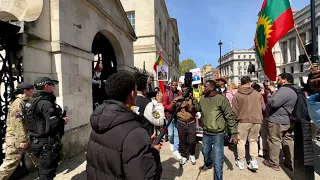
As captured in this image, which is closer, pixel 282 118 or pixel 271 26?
pixel 271 26

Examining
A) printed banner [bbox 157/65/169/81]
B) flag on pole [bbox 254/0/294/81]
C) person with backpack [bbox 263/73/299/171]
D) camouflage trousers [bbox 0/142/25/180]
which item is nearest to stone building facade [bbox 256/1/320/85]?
printed banner [bbox 157/65/169/81]

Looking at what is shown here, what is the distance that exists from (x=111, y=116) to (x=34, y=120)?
7.89ft

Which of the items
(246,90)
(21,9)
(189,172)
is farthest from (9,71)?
(246,90)

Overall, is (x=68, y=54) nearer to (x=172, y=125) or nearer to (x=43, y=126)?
(x=43, y=126)

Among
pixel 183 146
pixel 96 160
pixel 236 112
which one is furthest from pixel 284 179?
pixel 96 160

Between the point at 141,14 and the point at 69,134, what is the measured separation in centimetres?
1513

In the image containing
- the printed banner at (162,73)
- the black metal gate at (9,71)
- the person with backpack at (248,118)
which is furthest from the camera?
the printed banner at (162,73)

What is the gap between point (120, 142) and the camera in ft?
4.88

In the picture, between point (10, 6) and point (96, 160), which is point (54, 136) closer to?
point (96, 160)

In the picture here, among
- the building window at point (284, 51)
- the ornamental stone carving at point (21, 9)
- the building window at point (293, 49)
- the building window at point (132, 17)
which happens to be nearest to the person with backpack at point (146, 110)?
the ornamental stone carving at point (21, 9)

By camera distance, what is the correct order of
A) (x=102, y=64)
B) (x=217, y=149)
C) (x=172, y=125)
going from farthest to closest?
(x=102, y=64) → (x=172, y=125) → (x=217, y=149)

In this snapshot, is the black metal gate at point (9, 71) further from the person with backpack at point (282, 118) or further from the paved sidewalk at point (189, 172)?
the person with backpack at point (282, 118)

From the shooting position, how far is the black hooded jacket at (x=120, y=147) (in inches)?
56.8

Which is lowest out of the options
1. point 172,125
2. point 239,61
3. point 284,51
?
point 172,125
